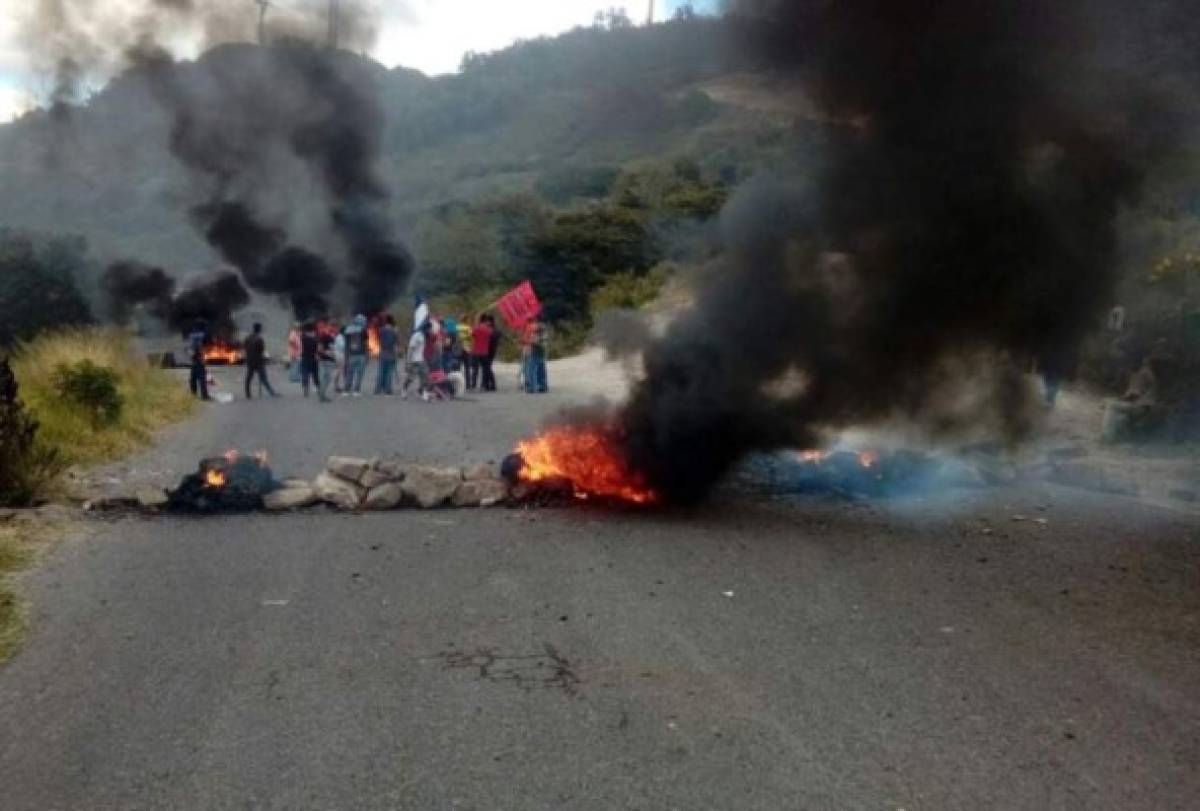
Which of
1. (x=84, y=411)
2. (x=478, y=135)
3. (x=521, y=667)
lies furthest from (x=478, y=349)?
(x=478, y=135)

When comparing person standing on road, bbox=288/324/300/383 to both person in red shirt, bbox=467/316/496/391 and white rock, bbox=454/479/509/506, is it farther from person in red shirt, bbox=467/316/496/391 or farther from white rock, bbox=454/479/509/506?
white rock, bbox=454/479/509/506

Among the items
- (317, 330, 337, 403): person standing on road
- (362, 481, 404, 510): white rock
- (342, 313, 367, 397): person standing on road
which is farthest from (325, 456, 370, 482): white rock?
(342, 313, 367, 397): person standing on road

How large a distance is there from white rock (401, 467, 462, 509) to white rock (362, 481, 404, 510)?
0.08 metres

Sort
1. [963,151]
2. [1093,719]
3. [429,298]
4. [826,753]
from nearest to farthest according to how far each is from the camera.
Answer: [826,753] → [1093,719] → [963,151] → [429,298]

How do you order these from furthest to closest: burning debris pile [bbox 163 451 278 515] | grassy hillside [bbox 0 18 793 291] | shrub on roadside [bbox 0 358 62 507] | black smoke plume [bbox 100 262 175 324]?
black smoke plume [bbox 100 262 175 324], grassy hillside [bbox 0 18 793 291], shrub on roadside [bbox 0 358 62 507], burning debris pile [bbox 163 451 278 515]

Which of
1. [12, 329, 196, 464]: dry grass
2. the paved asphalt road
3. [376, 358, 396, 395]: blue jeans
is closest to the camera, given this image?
the paved asphalt road

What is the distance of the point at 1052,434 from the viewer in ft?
45.1

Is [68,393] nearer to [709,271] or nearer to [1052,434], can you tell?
[709,271]

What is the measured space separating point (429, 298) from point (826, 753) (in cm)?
4447

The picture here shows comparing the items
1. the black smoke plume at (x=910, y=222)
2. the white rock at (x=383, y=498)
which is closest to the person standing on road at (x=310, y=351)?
the white rock at (x=383, y=498)

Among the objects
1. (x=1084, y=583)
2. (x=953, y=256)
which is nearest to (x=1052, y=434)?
(x=953, y=256)

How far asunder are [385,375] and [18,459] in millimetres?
14243

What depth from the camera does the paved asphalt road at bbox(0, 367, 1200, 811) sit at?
4227 millimetres

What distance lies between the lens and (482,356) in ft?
79.4
